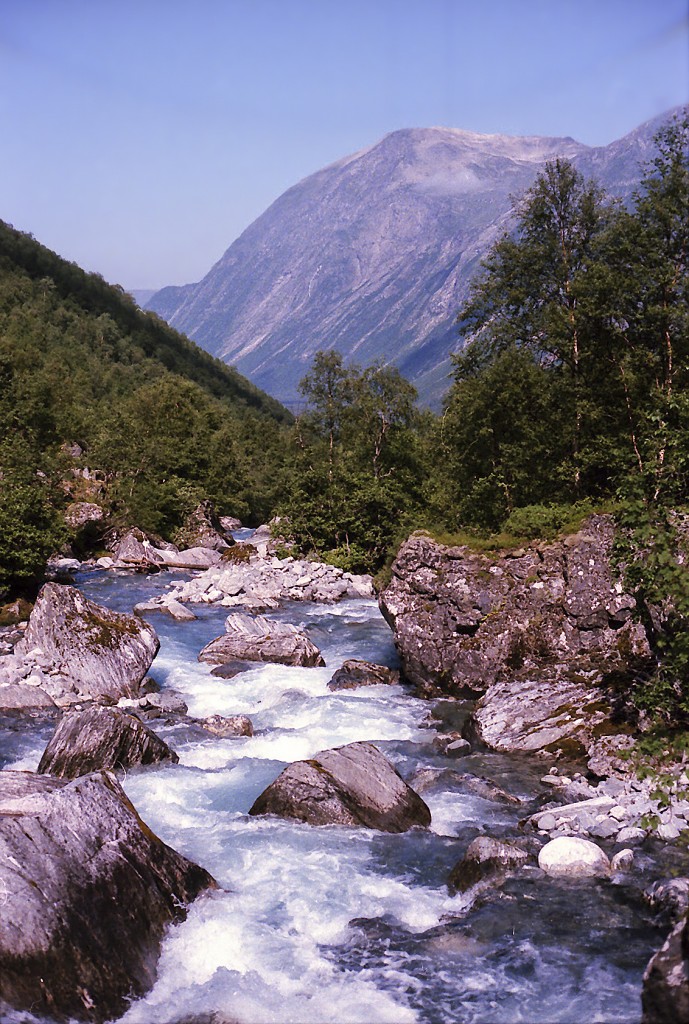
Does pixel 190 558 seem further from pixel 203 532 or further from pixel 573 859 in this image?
pixel 573 859

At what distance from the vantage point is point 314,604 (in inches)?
1593

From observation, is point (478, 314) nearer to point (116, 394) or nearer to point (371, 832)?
point (371, 832)

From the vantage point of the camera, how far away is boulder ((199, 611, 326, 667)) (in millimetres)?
27422

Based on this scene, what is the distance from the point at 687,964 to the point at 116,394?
11446 centimetres

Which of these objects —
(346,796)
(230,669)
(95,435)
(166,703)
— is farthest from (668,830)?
(95,435)

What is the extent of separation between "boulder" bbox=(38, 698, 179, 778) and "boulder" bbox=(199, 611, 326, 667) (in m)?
9.62

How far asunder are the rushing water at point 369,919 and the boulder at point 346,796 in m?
0.31

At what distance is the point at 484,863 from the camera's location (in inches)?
517

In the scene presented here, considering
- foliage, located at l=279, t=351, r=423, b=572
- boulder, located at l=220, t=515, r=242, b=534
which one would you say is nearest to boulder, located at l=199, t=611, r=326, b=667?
foliage, located at l=279, t=351, r=423, b=572

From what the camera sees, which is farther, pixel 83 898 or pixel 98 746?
pixel 98 746

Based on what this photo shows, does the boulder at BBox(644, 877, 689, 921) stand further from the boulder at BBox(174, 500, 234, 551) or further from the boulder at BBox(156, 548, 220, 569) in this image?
the boulder at BBox(174, 500, 234, 551)

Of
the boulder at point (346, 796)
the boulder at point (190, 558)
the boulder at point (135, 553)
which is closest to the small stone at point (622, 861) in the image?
the boulder at point (346, 796)

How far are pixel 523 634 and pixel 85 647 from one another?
1372 cm

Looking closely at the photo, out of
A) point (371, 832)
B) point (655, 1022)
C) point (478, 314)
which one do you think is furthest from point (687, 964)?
point (478, 314)
